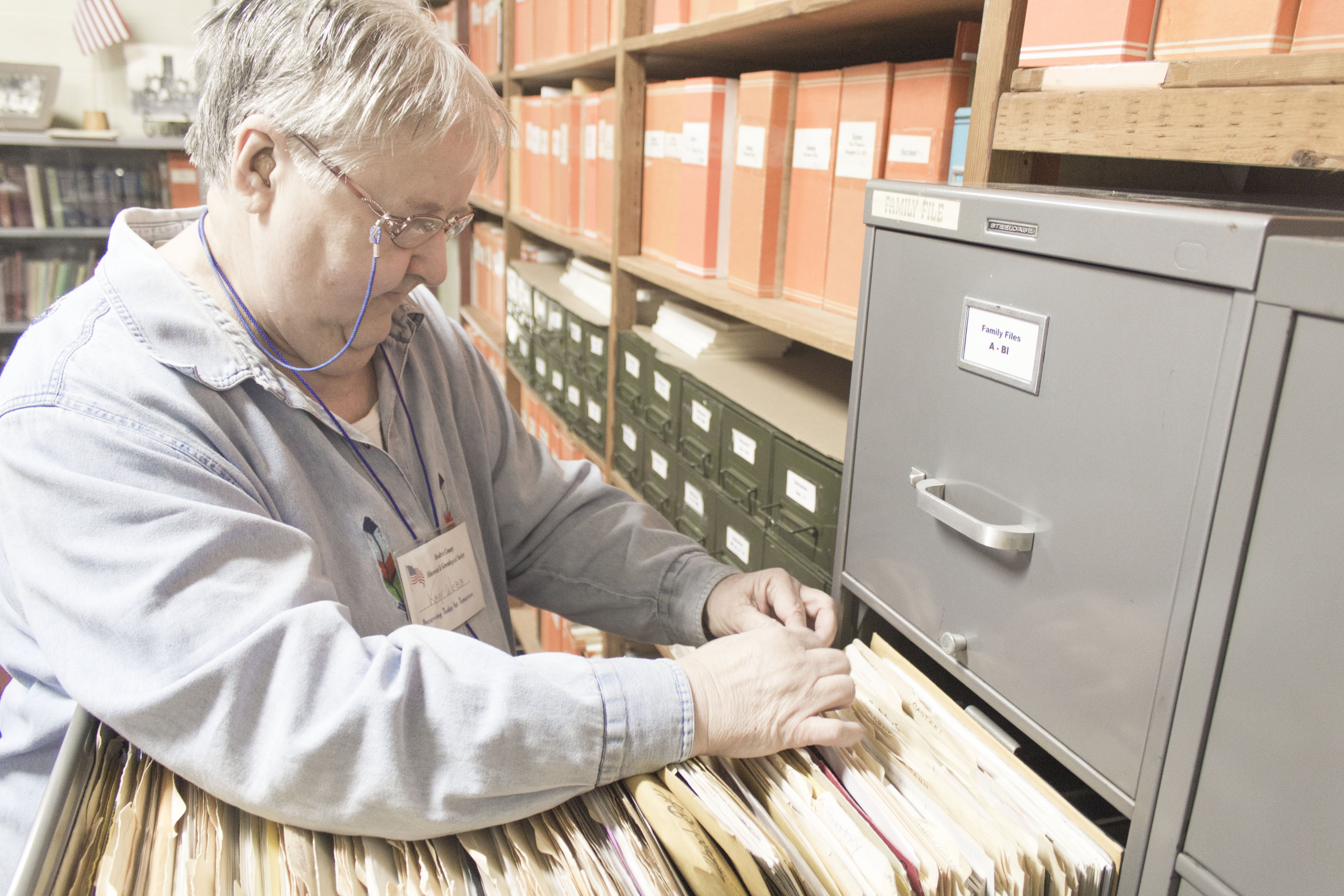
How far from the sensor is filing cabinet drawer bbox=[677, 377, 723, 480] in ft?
4.73

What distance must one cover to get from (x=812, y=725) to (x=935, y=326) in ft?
1.24

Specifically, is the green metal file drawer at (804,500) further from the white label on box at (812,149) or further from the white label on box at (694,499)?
the white label on box at (812,149)

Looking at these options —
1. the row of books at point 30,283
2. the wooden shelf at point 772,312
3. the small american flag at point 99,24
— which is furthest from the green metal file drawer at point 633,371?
the small american flag at point 99,24

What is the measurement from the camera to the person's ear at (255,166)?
89 cm

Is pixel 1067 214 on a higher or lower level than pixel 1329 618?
higher

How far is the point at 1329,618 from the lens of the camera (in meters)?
0.52

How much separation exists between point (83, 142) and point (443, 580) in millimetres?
4324

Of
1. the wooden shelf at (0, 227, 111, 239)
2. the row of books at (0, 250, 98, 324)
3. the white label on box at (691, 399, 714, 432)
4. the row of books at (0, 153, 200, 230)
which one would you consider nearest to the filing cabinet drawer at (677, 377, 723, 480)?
the white label on box at (691, 399, 714, 432)

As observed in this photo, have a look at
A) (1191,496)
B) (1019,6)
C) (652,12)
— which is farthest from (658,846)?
(652,12)

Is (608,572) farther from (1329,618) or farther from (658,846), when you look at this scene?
(1329,618)

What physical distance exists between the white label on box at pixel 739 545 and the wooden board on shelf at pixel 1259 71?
0.83 meters

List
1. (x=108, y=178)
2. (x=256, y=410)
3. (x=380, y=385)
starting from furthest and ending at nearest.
→ (x=108, y=178)
(x=380, y=385)
(x=256, y=410)

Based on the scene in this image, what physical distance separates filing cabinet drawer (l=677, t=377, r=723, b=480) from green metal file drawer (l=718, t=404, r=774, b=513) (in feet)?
0.06

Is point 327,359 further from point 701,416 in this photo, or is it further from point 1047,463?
point 1047,463
